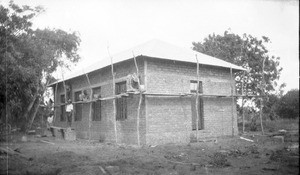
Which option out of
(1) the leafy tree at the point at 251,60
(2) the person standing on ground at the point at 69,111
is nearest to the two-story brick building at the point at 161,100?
(2) the person standing on ground at the point at 69,111

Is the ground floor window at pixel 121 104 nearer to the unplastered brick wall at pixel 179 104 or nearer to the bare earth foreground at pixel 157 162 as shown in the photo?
the unplastered brick wall at pixel 179 104

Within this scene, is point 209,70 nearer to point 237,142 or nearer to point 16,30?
point 237,142

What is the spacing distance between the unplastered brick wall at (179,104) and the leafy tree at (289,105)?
11.3 meters

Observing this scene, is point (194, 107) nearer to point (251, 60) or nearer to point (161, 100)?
point (161, 100)

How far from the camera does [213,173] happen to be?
707 centimetres

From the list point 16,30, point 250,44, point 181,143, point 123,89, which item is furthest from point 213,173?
point 250,44

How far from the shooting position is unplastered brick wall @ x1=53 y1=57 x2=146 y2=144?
12.3 meters

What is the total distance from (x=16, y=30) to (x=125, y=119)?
680cm

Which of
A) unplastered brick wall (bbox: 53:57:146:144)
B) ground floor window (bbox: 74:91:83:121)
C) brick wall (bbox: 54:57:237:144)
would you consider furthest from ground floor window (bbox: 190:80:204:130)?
ground floor window (bbox: 74:91:83:121)

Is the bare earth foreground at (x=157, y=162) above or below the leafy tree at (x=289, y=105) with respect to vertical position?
below

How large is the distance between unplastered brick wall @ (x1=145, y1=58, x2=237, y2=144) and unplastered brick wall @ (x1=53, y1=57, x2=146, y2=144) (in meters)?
0.52

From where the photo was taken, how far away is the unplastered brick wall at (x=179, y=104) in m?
12.0

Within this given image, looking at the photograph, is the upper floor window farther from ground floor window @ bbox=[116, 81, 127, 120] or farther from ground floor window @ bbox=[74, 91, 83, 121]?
ground floor window @ bbox=[74, 91, 83, 121]

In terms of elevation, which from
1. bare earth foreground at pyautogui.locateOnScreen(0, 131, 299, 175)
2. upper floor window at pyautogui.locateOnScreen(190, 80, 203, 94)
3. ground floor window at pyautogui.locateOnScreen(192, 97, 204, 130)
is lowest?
bare earth foreground at pyautogui.locateOnScreen(0, 131, 299, 175)
